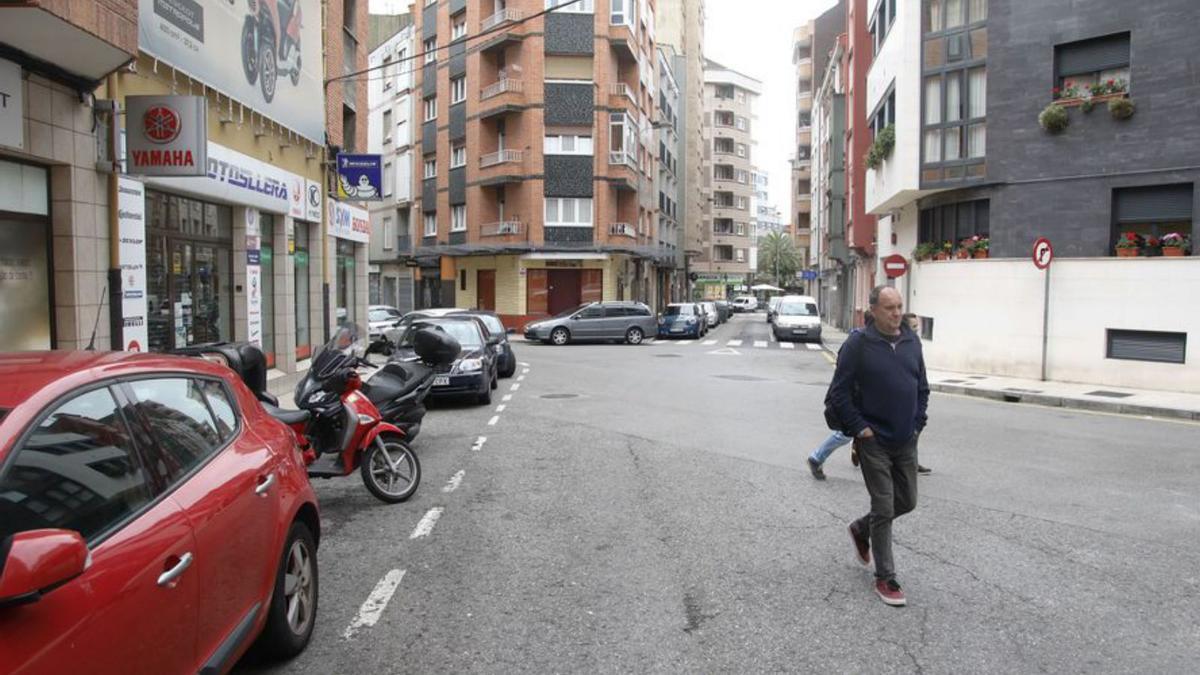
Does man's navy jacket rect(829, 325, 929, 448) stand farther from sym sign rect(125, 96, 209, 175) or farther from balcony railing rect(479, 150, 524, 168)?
balcony railing rect(479, 150, 524, 168)

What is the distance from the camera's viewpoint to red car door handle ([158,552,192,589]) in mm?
2725

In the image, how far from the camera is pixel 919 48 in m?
20.2

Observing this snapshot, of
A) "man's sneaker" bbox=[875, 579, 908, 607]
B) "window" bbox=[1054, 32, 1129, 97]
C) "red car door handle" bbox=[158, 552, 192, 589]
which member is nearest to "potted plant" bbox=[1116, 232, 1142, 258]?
"window" bbox=[1054, 32, 1129, 97]

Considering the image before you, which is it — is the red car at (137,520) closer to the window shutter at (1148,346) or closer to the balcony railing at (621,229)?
the window shutter at (1148,346)

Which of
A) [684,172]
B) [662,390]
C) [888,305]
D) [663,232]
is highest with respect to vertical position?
[684,172]

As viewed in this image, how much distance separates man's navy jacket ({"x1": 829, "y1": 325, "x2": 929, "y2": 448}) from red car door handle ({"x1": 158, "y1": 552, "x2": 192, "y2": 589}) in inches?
138

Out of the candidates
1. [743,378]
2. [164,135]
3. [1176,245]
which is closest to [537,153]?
[743,378]

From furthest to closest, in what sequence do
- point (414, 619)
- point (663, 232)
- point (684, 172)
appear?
point (684, 172), point (663, 232), point (414, 619)

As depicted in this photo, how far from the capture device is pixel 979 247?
1912cm

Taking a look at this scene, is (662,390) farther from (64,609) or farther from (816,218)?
(816,218)

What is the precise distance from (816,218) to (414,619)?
2216 inches

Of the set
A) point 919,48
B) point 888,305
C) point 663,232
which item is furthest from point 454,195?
point 888,305

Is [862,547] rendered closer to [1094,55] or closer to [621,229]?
[1094,55]

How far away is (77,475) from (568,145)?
120 feet
